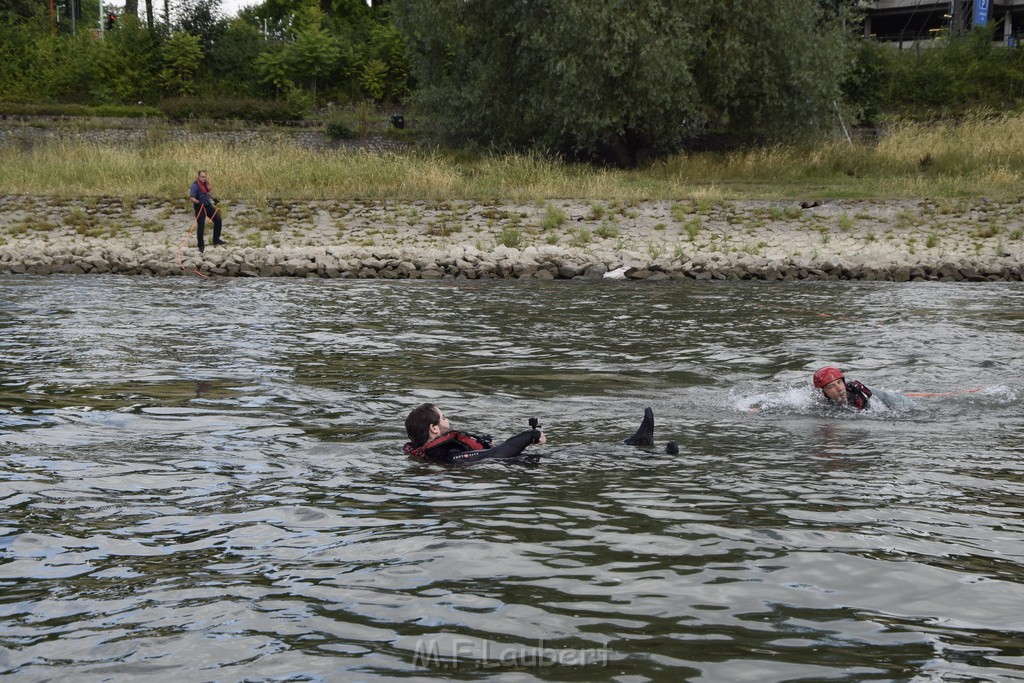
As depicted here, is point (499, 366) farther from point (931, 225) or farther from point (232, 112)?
point (232, 112)

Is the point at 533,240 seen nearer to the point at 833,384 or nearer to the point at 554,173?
the point at 554,173

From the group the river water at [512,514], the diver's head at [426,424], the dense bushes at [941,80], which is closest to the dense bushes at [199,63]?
the dense bushes at [941,80]

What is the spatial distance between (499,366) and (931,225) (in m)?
17.6

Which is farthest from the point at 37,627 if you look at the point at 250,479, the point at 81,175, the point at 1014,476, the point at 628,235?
the point at 81,175

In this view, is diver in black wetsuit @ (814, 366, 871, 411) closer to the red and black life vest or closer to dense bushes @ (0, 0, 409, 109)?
the red and black life vest

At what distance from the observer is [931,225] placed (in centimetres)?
2838

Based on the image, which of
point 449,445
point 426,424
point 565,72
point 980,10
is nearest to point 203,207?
point 565,72

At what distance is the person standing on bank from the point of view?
28.5m

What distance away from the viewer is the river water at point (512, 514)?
17.9 ft

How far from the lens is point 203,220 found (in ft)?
94.0

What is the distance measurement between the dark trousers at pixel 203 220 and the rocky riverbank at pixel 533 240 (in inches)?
15.9

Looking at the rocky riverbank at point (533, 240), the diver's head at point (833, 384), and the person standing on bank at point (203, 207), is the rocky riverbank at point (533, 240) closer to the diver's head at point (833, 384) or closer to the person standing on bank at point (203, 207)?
the person standing on bank at point (203, 207)

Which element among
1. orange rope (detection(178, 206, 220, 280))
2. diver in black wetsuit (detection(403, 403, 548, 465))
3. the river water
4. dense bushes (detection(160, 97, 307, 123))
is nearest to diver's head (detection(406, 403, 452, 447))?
diver in black wetsuit (detection(403, 403, 548, 465))

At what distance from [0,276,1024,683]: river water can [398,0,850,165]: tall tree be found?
22.1 meters
